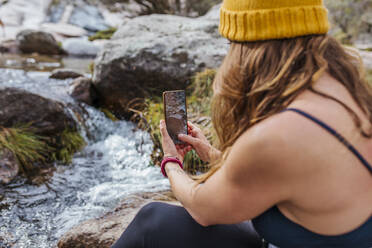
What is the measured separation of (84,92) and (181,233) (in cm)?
379

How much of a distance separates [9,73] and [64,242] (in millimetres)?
4301

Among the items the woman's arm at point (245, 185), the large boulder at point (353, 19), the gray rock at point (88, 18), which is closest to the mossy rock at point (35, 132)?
the woman's arm at point (245, 185)

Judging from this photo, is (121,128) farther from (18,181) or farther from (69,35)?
(69,35)

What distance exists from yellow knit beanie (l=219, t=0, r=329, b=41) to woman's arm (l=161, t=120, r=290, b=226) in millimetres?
288

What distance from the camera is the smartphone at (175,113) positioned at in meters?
1.37

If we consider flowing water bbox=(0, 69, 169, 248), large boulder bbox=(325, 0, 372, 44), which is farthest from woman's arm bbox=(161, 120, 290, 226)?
large boulder bbox=(325, 0, 372, 44)

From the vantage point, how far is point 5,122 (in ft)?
11.0

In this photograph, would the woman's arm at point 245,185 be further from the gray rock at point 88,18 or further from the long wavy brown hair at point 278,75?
the gray rock at point 88,18

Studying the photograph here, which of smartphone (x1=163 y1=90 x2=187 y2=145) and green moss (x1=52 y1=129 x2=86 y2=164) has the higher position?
smartphone (x1=163 y1=90 x2=187 y2=145)

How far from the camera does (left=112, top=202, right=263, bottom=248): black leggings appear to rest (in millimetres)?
1162

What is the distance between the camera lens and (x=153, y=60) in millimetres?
4246

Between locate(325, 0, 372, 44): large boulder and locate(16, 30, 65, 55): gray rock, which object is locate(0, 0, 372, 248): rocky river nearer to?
locate(325, 0, 372, 44): large boulder

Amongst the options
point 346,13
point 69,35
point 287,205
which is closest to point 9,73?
point 287,205

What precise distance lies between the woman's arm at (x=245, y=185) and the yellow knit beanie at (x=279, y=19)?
0.94 ft
